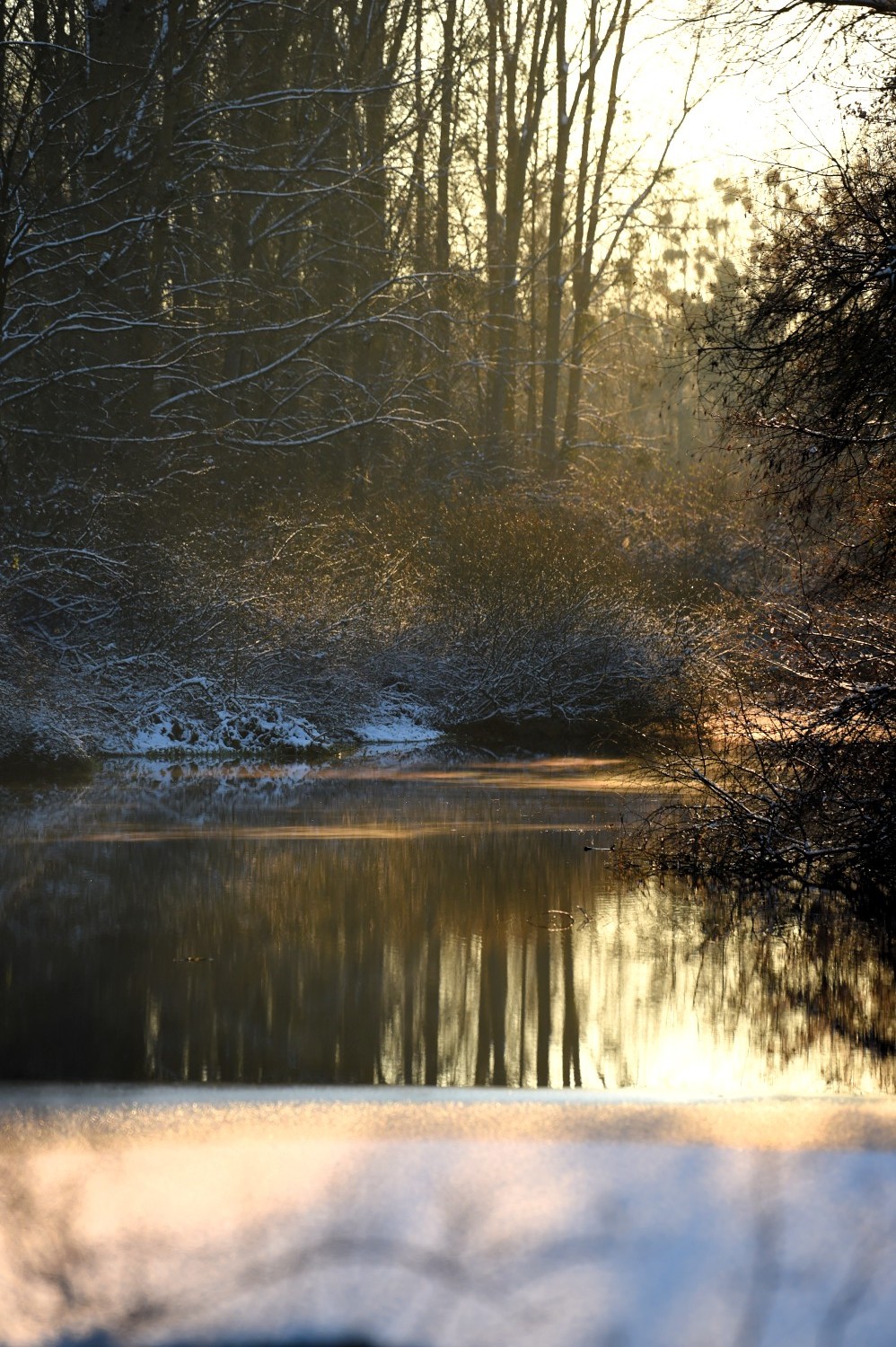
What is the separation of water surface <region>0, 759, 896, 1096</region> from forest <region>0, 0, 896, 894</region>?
136cm

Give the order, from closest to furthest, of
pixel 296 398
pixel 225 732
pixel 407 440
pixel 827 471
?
pixel 827 471
pixel 225 732
pixel 296 398
pixel 407 440

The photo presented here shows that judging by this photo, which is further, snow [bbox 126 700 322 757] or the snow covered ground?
snow [bbox 126 700 322 757]

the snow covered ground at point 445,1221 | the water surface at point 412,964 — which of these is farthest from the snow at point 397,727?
the snow covered ground at point 445,1221

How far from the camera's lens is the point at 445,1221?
490cm

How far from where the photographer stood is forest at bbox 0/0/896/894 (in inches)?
407

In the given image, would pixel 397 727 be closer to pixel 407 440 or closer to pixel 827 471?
pixel 407 440

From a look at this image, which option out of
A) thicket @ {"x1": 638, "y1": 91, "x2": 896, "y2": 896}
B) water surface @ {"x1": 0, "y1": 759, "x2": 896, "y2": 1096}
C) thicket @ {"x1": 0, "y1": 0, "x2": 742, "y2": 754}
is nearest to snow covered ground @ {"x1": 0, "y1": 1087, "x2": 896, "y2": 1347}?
water surface @ {"x1": 0, "y1": 759, "x2": 896, "y2": 1096}

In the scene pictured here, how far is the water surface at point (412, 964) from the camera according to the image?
6980mm

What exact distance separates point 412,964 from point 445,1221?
13.1ft

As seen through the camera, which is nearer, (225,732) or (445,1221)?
(445,1221)

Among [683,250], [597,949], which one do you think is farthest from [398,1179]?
[683,250]

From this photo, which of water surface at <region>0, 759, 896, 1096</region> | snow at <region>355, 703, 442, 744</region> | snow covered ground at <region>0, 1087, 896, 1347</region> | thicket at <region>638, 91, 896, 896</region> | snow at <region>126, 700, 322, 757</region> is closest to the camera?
snow covered ground at <region>0, 1087, 896, 1347</region>

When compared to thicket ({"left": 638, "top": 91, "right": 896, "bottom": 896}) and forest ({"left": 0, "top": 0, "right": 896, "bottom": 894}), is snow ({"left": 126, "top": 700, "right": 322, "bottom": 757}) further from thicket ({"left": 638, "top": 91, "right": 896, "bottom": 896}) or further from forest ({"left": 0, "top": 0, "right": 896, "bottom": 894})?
thicket ({"left": 638, "top": 91, "right": 896, "bottom": 896})

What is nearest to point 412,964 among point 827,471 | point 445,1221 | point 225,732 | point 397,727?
point 445,1221
